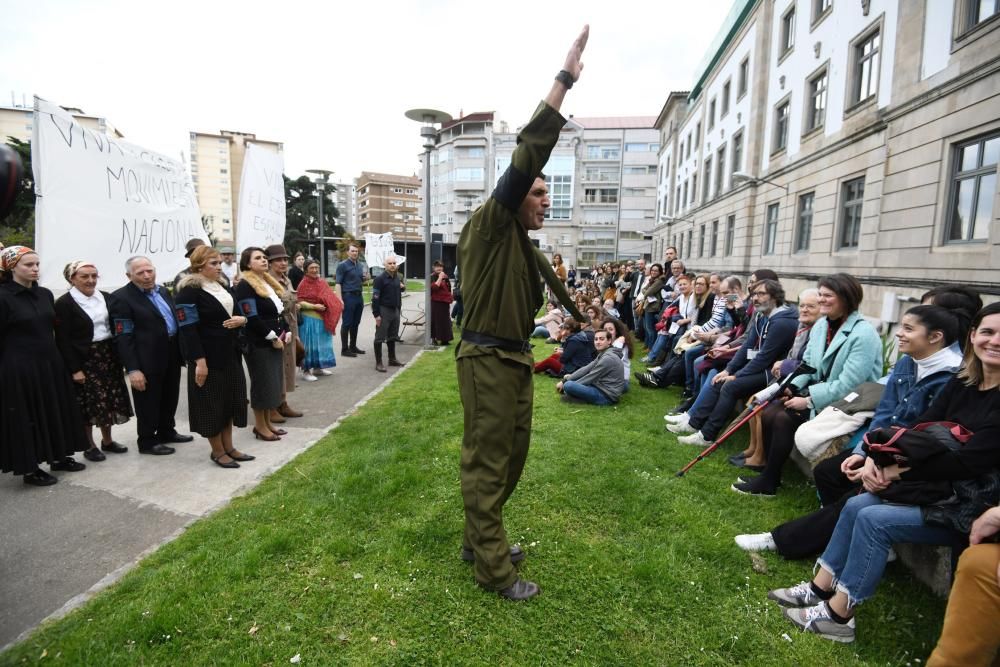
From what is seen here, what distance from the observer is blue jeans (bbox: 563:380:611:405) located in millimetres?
7047

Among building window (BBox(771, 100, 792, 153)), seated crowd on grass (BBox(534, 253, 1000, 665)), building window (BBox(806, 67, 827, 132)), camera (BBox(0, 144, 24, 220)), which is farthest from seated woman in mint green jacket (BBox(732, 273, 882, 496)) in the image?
building window (BBox(771, 100, 792, 153))

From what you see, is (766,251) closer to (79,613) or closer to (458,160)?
(79,613)

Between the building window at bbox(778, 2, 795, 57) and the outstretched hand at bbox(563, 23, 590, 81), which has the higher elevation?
the building window at bbox(778, 2, 795, 57)

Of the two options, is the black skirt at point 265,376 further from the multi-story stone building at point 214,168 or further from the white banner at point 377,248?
the multi-story stone building at point 214,168

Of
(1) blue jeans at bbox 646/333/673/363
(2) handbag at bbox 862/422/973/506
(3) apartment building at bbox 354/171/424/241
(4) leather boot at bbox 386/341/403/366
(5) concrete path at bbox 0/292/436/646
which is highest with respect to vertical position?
(3) apartment building at bbox 354/171/424/241

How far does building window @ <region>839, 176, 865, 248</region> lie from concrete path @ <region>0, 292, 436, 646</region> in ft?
62.5

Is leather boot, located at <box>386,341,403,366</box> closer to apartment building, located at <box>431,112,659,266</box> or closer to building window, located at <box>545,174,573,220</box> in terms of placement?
apartment building, located at <box>431,112,659,266</box>

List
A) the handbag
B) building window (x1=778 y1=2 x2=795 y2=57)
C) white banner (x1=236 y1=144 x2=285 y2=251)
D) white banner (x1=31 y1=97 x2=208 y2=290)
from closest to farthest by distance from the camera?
the handbag → white banner (x1=31 y1=97 x2=208 y2=290) → white banner (x1=236 y1=144 x2=285 y2=251) → building window (x1=778 y1=2 x2=795 y2=57)

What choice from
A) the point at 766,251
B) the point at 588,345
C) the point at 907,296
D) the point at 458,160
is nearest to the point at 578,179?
the point at 458,160

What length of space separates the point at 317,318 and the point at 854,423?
7.47 metres

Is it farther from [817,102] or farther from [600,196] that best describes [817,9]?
[600,196]

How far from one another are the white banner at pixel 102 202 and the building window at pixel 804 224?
73.2ft

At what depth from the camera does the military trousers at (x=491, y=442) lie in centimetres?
279

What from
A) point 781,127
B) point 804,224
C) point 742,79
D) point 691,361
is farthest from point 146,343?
point 742,79
